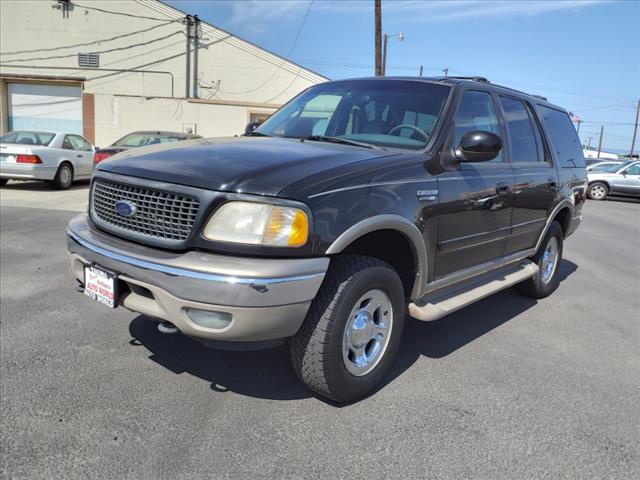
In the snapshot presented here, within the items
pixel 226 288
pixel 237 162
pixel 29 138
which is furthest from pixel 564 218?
pixel 29 138

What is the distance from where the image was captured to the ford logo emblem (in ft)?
9.21

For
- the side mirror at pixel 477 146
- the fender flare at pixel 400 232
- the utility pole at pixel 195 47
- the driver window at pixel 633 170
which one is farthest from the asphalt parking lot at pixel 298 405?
the utility pole at pixel 195 47

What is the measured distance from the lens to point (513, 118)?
14.7 ft

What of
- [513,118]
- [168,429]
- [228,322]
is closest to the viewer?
[228,322]

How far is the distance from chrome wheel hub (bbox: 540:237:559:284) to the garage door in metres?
→ 23.1

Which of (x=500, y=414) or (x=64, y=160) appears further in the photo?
(x=64, y=160)

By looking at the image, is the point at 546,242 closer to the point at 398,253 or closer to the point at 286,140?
the point at 398,253

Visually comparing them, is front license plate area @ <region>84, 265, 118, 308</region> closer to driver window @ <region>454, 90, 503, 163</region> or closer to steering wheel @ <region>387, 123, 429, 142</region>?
steering wheel @ <region>387, 123, 429, 142</region>

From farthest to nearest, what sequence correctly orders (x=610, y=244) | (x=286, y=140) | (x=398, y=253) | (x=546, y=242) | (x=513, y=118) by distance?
(x=610, y=244), (x=546, y=242), (x=513, y=118), (x=286, y=140), (x=398, y=253)

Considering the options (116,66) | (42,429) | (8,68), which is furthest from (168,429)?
(8,68)

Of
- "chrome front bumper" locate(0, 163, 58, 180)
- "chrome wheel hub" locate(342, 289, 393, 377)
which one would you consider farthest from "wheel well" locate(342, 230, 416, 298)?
"chrome front bumper" locate(0, 163, 58, 180)

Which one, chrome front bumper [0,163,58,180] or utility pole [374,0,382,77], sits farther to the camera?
utility pole [374,0,382,77]

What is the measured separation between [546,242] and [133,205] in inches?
163

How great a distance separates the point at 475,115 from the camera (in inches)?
154
